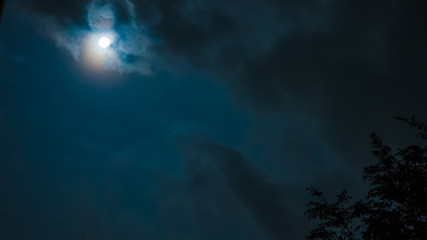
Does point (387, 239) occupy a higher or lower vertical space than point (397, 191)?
lower

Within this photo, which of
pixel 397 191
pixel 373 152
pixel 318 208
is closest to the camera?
pixel 397 191

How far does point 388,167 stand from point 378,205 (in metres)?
1.89

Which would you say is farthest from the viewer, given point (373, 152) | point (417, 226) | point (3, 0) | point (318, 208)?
point (318, 208)

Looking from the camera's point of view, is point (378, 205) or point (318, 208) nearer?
point (378, 205)

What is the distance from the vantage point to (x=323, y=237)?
13.3 m

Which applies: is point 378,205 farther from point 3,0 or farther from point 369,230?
point 3,0

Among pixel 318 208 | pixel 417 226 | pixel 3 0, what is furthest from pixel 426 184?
pixel 3 0

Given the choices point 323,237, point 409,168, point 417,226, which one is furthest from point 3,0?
point 323,237

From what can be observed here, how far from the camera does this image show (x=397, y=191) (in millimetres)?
10891

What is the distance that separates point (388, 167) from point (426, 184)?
1715mm

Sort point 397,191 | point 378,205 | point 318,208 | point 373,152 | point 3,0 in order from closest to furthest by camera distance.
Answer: point 3,0, point 397,191, point 378,205, point 373,152, point 318,208

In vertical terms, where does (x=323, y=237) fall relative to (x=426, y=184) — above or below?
below

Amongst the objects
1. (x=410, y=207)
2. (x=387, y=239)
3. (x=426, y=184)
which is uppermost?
(x=426, y=184)

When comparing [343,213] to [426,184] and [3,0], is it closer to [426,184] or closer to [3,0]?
[426,184]
